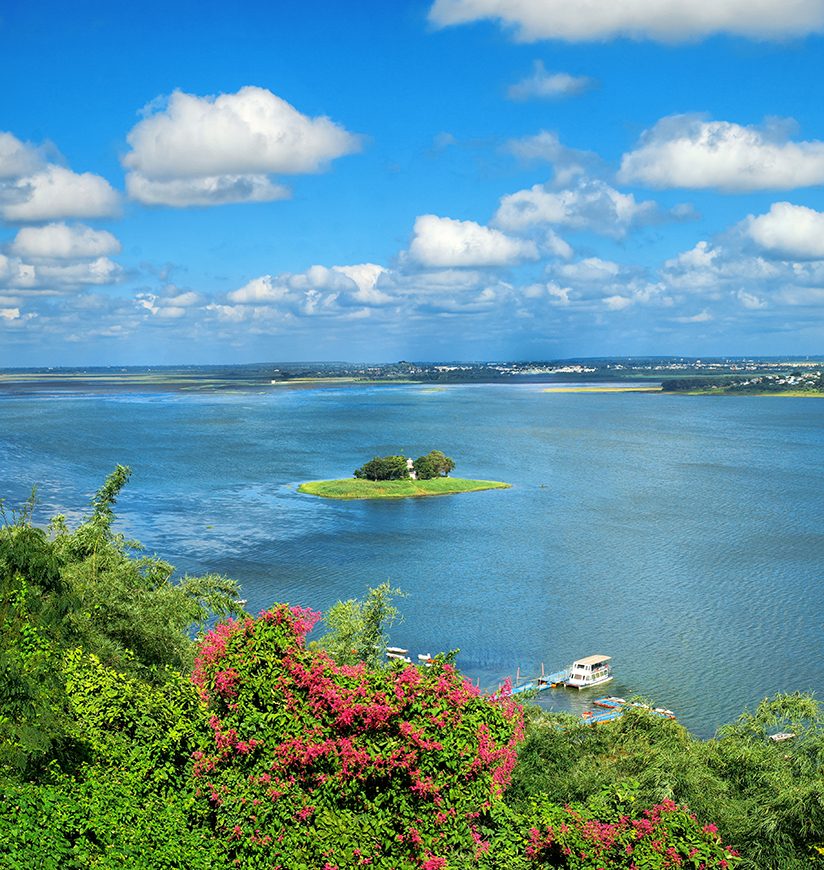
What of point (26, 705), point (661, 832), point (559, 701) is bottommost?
point (559, 701)

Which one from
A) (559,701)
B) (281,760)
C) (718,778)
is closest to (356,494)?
(559,701)

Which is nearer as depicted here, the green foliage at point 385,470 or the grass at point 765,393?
the green foliage at point 385,470

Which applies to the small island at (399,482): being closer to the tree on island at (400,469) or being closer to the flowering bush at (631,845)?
the tree on island at (400,469)

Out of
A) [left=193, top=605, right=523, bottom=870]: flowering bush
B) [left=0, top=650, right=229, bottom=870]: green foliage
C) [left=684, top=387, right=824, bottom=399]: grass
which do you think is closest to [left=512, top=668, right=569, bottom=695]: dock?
[left=193, top=605, right=523, bottom=870]: flowering bush

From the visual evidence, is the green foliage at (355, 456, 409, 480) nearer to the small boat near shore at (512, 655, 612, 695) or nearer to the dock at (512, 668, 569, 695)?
the small boat near shore at (512, 655, 612, 695)

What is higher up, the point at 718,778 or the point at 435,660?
the point at 435,660

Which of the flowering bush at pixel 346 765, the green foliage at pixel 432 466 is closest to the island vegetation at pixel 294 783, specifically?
the flowering bush at pixel 346 765

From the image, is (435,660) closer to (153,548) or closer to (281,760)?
(281,760)
